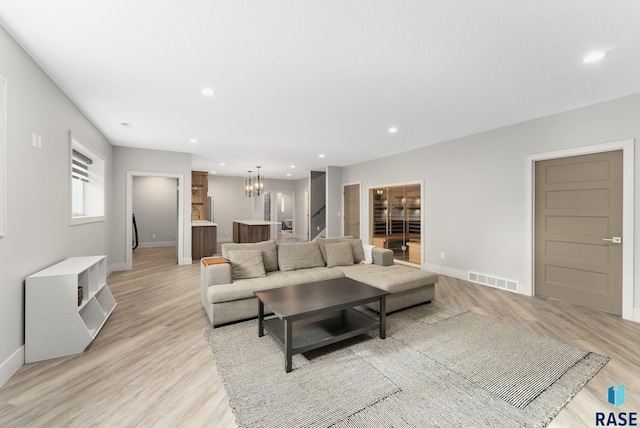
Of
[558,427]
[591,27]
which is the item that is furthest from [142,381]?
[591,27]

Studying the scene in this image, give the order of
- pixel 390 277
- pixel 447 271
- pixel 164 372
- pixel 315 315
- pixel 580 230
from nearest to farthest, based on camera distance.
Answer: pixel 164 372 → pixel 315 315 → pixel 390 277 → pixel 580 230 → pixel 447 271

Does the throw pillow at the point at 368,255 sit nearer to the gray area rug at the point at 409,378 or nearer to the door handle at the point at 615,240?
the gray area rug at the point at 409,378

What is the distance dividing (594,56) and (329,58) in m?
2.28

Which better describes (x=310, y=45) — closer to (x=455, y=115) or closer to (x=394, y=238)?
(x=455, y=115)

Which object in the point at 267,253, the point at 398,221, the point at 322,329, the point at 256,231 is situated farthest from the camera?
the point at 256,231

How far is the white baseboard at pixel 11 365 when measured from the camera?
201 centimetres

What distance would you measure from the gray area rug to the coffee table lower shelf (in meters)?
0.14

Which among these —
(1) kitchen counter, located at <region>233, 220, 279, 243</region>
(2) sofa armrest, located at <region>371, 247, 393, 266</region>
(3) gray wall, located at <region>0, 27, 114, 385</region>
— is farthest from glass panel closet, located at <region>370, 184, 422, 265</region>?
(3) gray wall, located at <region>0, 27, 114, 385</region>

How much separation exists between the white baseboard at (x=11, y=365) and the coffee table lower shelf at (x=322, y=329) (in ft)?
6.15

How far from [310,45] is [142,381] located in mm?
2896

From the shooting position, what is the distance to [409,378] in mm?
2092

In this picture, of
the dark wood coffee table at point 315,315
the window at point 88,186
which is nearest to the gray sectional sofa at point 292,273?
the dark wood coffee table at point 315,315

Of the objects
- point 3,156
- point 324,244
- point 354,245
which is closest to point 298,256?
point 324,244

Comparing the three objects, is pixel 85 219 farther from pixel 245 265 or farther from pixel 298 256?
pixel 298 256
